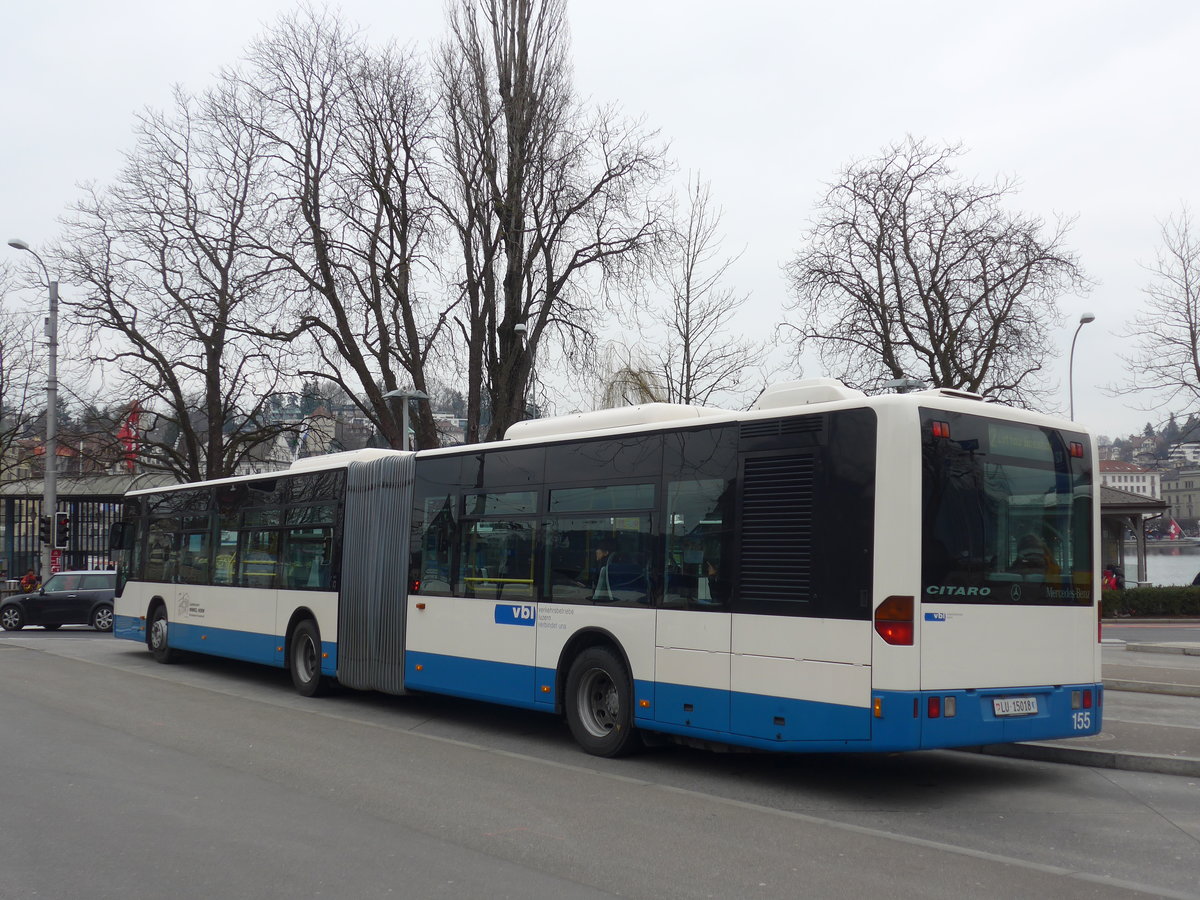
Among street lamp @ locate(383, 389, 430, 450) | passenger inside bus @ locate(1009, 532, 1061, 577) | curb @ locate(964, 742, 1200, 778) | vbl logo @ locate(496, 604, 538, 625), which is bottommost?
curb @ locate(964, 742, 1200, 778)

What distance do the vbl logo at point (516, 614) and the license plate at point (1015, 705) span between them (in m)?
4.45

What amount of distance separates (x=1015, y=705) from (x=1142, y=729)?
3.15 m

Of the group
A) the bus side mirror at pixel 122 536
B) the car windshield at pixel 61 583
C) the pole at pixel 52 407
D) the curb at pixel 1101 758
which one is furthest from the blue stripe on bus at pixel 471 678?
the pole at pixel 52 407

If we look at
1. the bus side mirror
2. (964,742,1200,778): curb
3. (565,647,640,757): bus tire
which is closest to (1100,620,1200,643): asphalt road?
(964,742,1200,778): curb

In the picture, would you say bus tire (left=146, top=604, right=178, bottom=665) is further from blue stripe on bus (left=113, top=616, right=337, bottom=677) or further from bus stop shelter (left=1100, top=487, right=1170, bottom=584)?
bus stop shelter (left=1100, top=487, right=1170, bottom=584)

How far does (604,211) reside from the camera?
3047 cm

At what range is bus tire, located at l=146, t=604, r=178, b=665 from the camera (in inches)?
760

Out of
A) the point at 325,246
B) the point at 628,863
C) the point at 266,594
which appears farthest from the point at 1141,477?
the point at 628,863

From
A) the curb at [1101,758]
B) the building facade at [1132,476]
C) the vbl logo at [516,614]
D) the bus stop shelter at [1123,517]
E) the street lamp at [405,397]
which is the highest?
the building facade at [1132,476]

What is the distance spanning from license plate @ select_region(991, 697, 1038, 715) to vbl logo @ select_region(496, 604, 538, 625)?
4450 millimetres

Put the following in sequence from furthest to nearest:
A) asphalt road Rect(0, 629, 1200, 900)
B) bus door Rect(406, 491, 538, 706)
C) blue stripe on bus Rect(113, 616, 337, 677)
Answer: blue stripe on bus Rect(113, 616, 337, 677)
bus door Rect(406, 491, 538, 706)
asphalt road Rect(0, 629, 1200, 900)

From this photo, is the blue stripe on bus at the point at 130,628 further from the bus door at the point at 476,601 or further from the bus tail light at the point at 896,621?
the bus tail light at the point at 896,621

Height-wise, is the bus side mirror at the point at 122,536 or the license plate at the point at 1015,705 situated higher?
the bus side mirror at the point at 122,536

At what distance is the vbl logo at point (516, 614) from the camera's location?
36.7 ft
